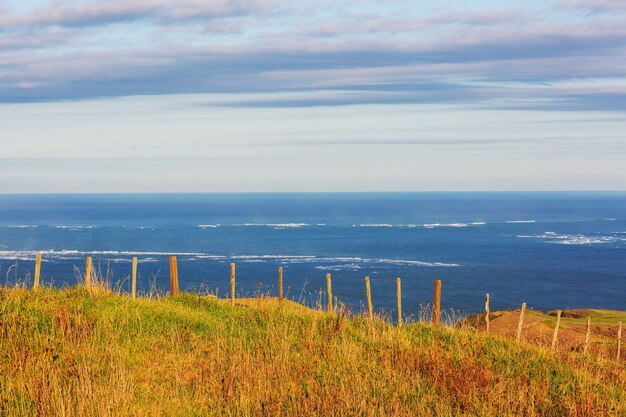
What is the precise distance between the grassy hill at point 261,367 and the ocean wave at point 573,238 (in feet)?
384

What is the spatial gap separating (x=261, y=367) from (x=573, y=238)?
133761 millimetres

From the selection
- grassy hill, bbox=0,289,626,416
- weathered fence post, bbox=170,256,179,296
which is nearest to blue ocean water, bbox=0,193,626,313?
weathered fence post, bbox=170,256,179,296

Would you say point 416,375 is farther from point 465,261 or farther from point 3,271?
point 465,261

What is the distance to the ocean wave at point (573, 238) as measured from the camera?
126000 millimetres

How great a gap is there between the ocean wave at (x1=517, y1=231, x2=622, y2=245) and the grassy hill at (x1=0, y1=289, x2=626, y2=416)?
117 m

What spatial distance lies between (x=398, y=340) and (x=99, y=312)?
7299mm

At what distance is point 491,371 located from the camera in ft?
43.4

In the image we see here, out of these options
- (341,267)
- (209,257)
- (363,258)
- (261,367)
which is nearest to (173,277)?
(261,367)

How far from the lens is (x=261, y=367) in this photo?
1217 centimetres

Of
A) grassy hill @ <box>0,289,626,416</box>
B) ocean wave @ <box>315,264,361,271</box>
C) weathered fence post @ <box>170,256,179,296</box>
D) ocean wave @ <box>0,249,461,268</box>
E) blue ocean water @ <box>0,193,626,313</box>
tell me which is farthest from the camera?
ocean wave @ <box>0,249,461,268</box>

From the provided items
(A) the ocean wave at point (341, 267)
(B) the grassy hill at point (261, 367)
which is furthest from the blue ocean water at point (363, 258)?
(B) the grassy hill at point (261, 367)

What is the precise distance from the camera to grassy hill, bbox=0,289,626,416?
10.1m

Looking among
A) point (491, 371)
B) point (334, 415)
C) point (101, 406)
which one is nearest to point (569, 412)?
point (491, 371)

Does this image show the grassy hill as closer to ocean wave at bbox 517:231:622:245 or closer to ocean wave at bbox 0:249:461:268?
ocean wave at bbox 0:249:461:268
